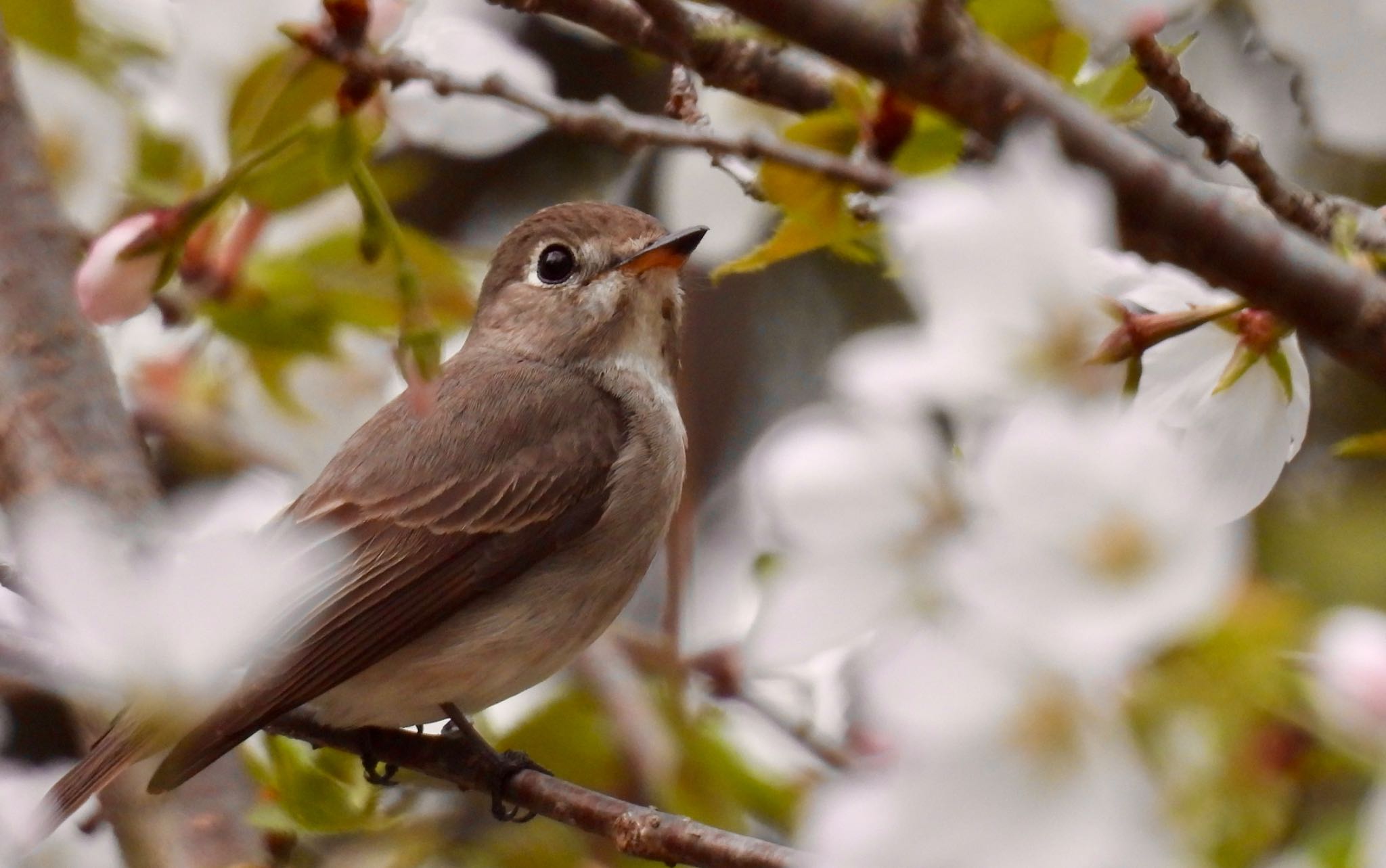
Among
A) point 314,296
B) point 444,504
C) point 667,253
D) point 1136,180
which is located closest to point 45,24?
point 314,296

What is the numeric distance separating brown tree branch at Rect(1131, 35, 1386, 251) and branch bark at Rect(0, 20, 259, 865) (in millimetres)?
1742

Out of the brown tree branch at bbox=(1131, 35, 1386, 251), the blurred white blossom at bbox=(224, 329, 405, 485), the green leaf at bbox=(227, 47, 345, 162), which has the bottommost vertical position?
the blurred white blossom at bbox=(224, 329, 405, 485)

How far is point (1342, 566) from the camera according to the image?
7.91ft

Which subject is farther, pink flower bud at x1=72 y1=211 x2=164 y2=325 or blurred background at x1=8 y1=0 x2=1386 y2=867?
blurred background at x1=8 y1=0 x2=1386 y2=867

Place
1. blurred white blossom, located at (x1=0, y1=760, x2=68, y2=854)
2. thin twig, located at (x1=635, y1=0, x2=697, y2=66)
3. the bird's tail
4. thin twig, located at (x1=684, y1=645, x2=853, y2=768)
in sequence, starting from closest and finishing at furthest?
1. thin twig, located at (x1=635, y1=0, x2=697, y2=66)
2. blurred white blossom, located at (x1=0, y1=760, x2=68, y2=854)
3. the bird's tail
4. thin twig, located at (x1=684, y1=645, x2=853, y2=768)

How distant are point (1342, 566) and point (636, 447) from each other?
142cm

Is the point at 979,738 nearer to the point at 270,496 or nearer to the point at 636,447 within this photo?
the point at 270,496

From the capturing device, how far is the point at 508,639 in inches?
117

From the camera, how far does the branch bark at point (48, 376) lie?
265 centimetres

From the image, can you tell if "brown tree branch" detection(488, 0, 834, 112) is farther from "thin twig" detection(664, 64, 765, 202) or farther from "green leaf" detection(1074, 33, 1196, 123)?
"green leaf" detection(1074, 33, 1196, 123)

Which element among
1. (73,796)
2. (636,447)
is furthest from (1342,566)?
(73,796)

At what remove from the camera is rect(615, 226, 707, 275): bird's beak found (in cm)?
312

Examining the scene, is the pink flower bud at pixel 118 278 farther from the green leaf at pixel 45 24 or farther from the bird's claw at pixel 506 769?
the bird's claw at pixel 506 769

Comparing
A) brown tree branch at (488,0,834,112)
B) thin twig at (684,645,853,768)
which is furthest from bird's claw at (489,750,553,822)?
brown tree branch at (488,0,834,112)
